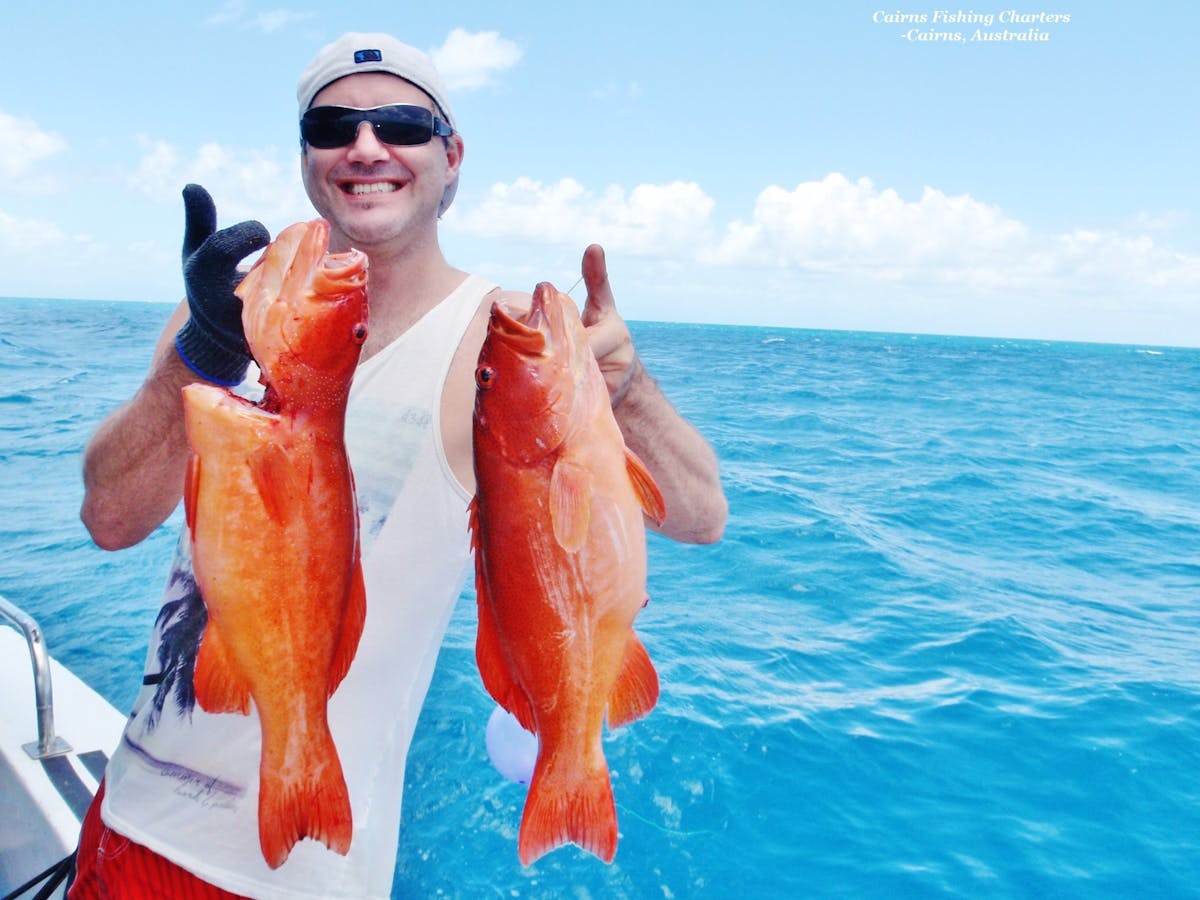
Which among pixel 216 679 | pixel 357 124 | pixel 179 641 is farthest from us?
pixel 179 641

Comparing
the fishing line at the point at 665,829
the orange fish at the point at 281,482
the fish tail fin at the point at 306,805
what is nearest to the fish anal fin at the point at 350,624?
the orange fish at the point at 281,482

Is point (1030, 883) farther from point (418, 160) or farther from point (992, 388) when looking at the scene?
point (992, 388)

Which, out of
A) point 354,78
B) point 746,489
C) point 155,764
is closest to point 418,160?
point 354,78

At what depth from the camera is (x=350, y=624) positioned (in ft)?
5.41

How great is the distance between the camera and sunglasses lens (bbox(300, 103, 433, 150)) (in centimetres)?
199

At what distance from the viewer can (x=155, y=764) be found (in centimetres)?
207

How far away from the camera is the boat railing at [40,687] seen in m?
3.21

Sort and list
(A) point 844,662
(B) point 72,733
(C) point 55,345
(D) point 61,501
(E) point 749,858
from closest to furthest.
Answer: (B) point 72,733, (E) point 749,858, (A) point 844,662, (D) point 61,501, (C) point 55,345

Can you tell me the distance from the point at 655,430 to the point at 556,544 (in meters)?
0.52

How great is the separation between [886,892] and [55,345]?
121 ft

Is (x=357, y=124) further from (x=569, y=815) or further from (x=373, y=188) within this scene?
(x=569, y=815)

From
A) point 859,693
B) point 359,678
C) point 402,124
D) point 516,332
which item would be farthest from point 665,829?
point 402,124

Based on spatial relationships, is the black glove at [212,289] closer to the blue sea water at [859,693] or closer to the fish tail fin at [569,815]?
the fish tail fin at [569,815]

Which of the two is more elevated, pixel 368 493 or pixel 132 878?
pixel 368 493
